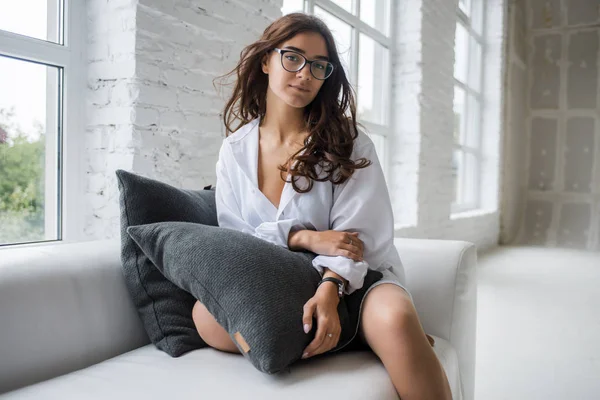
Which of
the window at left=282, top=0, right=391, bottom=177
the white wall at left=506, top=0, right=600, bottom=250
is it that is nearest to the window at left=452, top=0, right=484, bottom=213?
the white wall at left=506, top=0, right=600, bottom=250

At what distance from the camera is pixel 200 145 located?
202cm

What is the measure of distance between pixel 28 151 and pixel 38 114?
0.13 meters

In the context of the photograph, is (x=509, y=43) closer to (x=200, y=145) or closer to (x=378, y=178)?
(x=200, y=145)

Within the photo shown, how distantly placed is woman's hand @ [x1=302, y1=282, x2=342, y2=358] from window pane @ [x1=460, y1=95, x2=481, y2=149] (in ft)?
16.3

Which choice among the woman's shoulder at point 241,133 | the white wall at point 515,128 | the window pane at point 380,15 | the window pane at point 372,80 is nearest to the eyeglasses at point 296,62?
the woman's shoulder at point 241,133

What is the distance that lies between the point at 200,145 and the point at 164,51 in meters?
0.36

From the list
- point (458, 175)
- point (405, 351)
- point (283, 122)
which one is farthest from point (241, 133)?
point (458, 175)

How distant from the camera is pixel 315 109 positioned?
151 cm

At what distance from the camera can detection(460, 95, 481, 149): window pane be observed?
5.73 metres

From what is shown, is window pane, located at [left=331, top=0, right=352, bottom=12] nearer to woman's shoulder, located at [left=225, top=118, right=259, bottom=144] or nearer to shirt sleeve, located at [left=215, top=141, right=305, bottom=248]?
woman's shoulder, located at [left=225, top=118, right=259, bottom=144]

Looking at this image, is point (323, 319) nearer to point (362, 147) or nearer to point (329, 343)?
point (329, 343)

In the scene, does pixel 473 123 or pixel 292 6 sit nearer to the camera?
pixel 292 6

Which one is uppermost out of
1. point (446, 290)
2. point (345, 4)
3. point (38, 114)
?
point (345, 4)

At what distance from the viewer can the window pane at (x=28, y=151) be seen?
5.35ft
